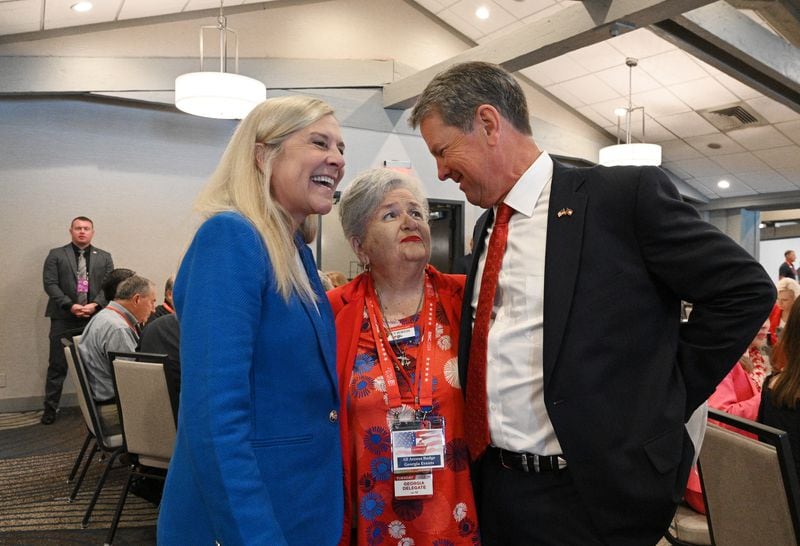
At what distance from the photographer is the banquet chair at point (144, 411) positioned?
9.91 ft

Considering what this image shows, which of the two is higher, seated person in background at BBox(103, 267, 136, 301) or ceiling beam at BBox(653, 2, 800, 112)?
ceiling beam at BBox(653, 2, 800, 112)

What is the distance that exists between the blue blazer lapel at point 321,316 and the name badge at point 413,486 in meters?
0.49

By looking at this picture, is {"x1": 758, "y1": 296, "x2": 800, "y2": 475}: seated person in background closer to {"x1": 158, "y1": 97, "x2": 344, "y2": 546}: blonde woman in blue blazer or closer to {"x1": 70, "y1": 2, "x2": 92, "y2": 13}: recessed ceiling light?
{"x1": 158, "y1": 97, "x2": 344, "y2": 546}: blonde woman in blue blazer

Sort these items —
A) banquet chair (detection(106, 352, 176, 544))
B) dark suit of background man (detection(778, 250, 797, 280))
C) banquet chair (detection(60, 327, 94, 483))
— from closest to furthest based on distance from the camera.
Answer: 1. banquet chair (detection(106, 352, 176, 544))
2. banquet chair (detection(60, 327, 94, 483))
3. dark suit of background man (detection(778, 250, 797, 280))

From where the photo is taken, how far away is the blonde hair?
1.19 m

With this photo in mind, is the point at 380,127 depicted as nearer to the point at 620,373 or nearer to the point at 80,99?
the point at 80,99

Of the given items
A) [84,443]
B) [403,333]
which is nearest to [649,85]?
[84,443]

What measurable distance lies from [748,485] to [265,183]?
162cm

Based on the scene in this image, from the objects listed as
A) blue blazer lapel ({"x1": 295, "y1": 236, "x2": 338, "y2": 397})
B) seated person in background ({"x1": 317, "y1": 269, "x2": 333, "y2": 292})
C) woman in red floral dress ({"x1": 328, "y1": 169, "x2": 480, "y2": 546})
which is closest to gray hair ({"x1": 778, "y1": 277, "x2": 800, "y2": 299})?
seated person in background ({"x1": 317, "y1": 269, "x2": 333, "y2": 292})

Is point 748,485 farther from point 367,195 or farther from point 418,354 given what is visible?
point 367,195

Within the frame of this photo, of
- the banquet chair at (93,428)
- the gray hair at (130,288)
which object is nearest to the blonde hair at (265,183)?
the banquet chair at (93,428)

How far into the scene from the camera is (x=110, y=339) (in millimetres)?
3979

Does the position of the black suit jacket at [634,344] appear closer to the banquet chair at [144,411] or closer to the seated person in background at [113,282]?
the banquet chair at [144,411]

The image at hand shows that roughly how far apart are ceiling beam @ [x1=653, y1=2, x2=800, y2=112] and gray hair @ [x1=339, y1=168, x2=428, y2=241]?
4.52 m
